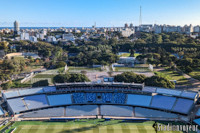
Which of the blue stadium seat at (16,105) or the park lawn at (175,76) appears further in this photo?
the park lawn at (175,76)

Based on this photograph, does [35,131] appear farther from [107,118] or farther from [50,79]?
[50,79]

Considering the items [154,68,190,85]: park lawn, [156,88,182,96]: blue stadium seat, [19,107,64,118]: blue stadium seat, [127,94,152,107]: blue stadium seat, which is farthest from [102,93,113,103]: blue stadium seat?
[154,68,190,85]: park lawn

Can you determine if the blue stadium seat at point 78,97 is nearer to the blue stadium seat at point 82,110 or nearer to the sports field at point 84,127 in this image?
the blue stadium seat at point 82,110

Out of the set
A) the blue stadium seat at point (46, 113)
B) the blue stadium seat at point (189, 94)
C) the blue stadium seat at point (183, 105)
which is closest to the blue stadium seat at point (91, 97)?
the blue stadium seat at point (46, 113)

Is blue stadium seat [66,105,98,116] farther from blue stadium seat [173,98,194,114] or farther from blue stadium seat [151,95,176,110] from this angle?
blue stadium seat [173,98,194,114]

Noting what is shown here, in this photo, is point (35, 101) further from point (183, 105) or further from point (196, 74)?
point (196, 74)

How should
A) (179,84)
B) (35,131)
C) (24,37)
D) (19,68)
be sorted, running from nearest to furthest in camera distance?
(35,131), (179,84), (19,68), (24,37)

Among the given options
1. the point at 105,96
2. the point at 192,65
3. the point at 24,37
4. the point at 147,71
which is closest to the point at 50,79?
the point at 105,96
